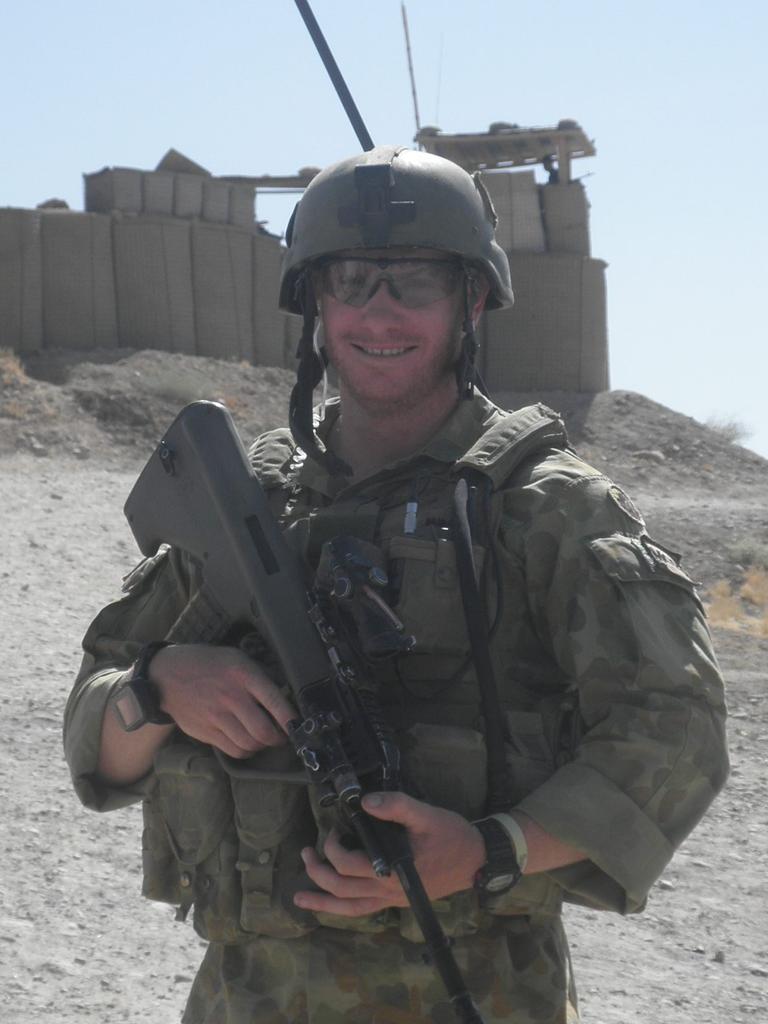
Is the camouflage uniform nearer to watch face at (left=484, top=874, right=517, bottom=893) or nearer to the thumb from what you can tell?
watch face at (left=484, top=874, right=517, bottom=893)

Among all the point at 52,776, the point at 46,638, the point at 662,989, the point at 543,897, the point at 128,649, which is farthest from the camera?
the point at 46,638

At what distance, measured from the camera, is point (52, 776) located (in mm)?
5945

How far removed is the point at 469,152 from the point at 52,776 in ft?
60.3

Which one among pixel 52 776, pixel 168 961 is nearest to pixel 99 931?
pixel 168 961

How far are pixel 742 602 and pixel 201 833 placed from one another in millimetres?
12314

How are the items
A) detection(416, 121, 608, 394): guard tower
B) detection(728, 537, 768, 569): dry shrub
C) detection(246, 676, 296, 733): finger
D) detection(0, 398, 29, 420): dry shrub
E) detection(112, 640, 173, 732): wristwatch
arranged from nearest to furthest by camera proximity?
detection(246, 676, 296, 733): finger < detection(112, 640, 173, 732): wristwatch < detection(728, 537, 768, 569): dry shrub < detection(0, 398, 29, 420): dry shrub < detection(416, 121, 608, 394): guard tower

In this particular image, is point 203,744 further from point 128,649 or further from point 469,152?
point 469,152

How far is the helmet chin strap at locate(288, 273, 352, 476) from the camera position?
2.45 metres

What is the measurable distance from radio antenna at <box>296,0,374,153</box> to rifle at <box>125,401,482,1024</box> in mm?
960

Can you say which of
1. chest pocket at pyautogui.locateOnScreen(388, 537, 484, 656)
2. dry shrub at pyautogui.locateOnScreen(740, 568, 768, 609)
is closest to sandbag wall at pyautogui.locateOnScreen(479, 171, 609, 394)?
dry shrub at pyautogui.locateOnScreen(740, 568, 768, 609)

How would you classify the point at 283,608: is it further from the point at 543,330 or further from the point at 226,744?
the point at 543,330

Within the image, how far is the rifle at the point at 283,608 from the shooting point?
6.24 ft

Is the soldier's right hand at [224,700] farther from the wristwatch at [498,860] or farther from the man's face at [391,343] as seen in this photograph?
the man's face at [391,343]

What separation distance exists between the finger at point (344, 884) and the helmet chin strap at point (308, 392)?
702 mm
